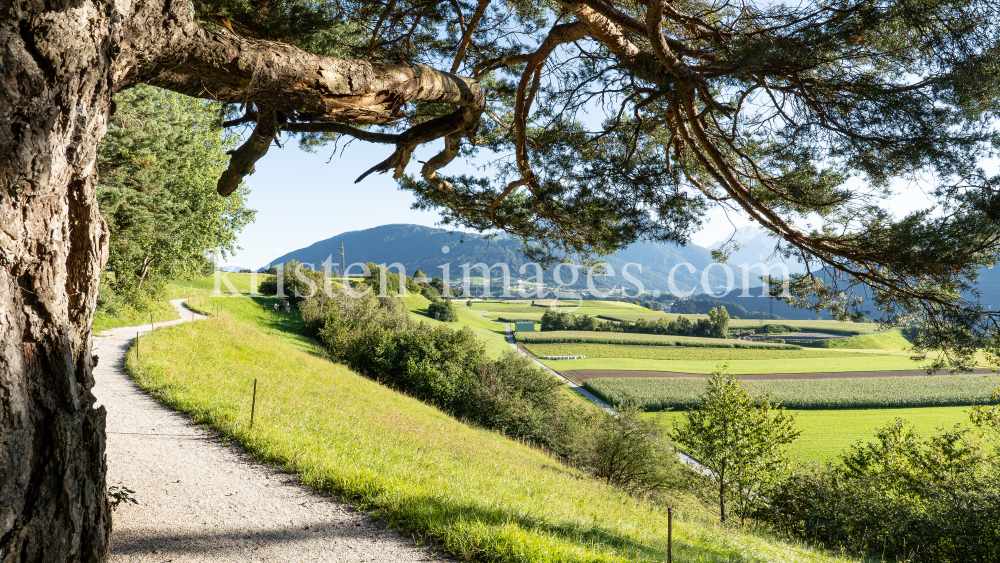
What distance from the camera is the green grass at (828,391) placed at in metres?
44.5

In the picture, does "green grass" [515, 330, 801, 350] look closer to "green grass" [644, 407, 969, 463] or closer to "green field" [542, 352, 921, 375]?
"green field" [542, 352, 921, 375]

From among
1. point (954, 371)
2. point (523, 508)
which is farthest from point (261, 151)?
point (954, 371)

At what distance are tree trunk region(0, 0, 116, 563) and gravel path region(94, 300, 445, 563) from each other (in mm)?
1859

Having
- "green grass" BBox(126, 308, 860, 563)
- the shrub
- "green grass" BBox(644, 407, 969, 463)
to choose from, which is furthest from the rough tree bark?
"green grass" BBox(644, 407, 969, 463)

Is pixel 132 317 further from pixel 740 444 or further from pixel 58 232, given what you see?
pixel 740 444

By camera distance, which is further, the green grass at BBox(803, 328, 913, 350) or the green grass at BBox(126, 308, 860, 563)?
the green grass at BBox(803, 328, 913, 350)

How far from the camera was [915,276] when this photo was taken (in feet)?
16.0

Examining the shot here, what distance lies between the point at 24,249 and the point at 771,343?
9450 cm

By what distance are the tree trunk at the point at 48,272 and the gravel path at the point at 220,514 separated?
1.86 metres

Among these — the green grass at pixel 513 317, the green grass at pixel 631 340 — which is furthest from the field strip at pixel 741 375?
the green grass at pixel 513 317

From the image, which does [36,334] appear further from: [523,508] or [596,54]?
[596,54]

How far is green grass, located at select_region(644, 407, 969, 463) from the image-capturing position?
3419 centimetres

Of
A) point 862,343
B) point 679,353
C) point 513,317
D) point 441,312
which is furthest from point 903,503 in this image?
point 513,317

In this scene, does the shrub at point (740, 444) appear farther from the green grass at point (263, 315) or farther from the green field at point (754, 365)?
the green field at point (754, 365)
